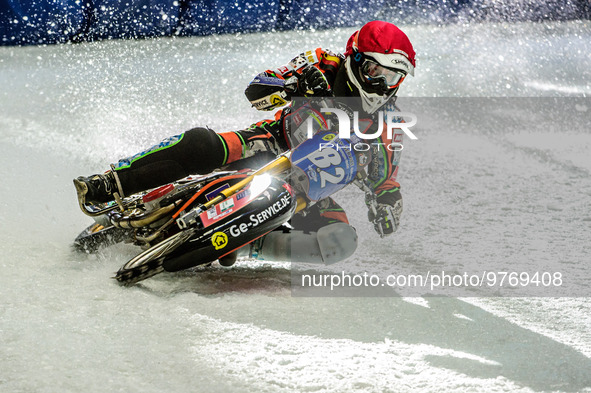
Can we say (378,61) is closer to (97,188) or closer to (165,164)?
(165,164)

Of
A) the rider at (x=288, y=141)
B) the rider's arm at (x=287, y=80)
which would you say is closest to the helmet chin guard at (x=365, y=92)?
the rider at (x=288, y=141)

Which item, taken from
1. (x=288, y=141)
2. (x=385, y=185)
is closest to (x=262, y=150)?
(x=288, y=141)

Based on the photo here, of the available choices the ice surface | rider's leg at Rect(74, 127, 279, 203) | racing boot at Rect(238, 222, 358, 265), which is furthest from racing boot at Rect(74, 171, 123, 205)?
racing boot at Rect(238, 222, 358, 265)

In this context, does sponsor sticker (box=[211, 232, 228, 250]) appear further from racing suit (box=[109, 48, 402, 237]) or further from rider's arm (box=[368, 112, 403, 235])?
rider's arm (box=[368, 112, 403, 235])

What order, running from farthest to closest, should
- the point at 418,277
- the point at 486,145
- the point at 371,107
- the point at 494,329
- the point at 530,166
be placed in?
the point at 486,145, the point at 530,166, the point at 418,277, the point at 371,107, the point at 494,329

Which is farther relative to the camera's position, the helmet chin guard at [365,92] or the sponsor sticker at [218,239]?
the helmet chin guard at [365,92]

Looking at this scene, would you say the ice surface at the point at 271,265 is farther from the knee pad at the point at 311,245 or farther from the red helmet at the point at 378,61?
the red helmet at the point at 378,61

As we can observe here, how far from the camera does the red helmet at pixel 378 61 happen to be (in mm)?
2893

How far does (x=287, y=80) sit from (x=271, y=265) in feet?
3.13

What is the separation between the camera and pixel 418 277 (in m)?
3.48

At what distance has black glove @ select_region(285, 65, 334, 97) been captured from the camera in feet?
9.66

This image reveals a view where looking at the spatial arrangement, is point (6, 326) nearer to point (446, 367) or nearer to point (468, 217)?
point (446, 367)

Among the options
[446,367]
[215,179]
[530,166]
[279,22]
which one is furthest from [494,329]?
[279,22]

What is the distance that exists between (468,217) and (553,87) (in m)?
3.86
